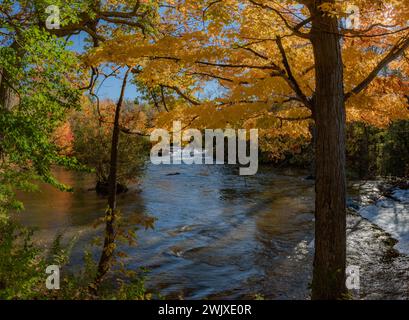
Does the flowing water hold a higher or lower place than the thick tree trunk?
lower

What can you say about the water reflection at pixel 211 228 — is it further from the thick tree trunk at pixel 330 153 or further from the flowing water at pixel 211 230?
the thick tree trunk at pixel 330 153

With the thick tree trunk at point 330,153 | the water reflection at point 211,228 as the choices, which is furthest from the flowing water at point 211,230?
the thick tree trunk at point 330,153

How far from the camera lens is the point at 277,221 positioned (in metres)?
14.7

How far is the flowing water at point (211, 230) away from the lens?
9.58 metres

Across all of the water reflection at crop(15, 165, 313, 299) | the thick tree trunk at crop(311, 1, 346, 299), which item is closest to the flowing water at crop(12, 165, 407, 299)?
the water reflection at crop(15, 165, 313, 299)

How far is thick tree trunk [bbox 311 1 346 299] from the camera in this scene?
6.22 meters

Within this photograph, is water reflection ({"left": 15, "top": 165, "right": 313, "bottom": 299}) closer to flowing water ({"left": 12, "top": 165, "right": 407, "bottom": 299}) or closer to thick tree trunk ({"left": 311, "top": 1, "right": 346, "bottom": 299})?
flowing water ({"left": 12, "top": 165, "right": 407, "bottom": 299})

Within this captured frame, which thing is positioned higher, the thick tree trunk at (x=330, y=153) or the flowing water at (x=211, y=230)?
the thick tree trunk at (x=330, y=153)

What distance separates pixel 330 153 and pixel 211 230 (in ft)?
26.6

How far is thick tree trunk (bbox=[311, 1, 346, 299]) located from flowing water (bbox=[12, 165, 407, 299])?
8.53ft

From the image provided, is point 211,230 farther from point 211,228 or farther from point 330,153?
point 330,153

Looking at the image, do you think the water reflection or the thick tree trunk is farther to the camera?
the water reflection

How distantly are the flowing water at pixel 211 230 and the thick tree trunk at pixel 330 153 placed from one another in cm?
260

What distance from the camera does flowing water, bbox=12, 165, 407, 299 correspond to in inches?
377
